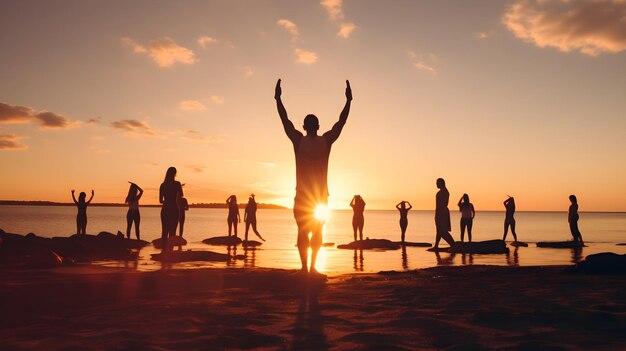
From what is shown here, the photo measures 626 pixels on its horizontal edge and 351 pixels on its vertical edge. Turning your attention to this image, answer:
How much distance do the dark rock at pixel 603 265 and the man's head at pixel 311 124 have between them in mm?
6346

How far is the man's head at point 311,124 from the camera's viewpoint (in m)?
8.22

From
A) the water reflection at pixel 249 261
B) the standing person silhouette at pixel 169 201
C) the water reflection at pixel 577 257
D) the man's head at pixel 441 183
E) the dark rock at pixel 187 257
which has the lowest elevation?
the water reflection at pixel 577 257

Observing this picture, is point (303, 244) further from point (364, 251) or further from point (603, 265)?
point (364, 251)

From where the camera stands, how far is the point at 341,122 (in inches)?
329

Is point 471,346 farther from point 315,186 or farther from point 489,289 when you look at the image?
point 315,186

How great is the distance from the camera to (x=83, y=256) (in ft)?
48.9

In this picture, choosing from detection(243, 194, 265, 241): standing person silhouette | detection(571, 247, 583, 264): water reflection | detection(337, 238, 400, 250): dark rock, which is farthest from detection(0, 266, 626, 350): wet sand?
detection(243, 194, 265, 241): standing person silhouette

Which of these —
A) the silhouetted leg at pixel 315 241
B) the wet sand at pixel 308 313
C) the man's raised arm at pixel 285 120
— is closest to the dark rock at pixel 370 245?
the wet sand at pixel 308 313

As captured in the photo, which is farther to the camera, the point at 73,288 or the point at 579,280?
A: the point at 579,280

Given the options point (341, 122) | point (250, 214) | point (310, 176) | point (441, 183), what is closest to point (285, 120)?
point (341, 122)

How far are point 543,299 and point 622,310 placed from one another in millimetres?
966

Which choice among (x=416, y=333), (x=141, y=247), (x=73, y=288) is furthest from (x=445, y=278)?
(x=141, y=247)

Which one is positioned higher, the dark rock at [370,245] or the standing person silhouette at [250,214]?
the standing person silhouette at [250,214]

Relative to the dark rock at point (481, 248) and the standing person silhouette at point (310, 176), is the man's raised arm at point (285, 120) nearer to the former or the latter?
the standing person silhouette at point (310, 176)
